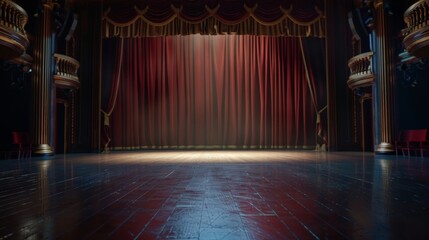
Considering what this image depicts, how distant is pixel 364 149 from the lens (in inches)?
283

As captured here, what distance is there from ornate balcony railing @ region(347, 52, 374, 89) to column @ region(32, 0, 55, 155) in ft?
15.4

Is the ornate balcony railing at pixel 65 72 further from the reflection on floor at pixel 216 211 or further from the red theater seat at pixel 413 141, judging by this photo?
the red theater seat at pixel 413 141

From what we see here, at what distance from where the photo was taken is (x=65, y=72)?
6695 millimetres

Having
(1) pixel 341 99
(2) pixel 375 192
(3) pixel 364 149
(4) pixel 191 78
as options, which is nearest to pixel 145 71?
(4) pixel 191 78

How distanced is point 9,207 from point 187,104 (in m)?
7.49

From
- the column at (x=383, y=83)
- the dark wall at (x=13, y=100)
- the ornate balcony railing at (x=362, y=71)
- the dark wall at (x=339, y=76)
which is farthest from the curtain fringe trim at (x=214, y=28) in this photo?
the dark wall at (x=13, y=100)

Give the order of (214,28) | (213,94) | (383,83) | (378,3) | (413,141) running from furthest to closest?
1. (213,94)
2. (214,28)
3. (378,3)
4. (383,83)
5. (413,141)

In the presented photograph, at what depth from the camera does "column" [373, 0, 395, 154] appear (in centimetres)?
582

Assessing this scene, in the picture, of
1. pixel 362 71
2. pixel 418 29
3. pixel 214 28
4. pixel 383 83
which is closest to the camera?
pixel 418 29

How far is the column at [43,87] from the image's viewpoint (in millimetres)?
6070

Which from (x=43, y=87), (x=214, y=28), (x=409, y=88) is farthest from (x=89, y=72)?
(x=409, y=88)

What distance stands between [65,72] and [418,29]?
5.15 metres

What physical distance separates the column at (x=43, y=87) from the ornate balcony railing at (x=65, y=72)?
0.46ft

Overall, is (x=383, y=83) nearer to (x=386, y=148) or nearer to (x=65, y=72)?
(x=386, y=148)
